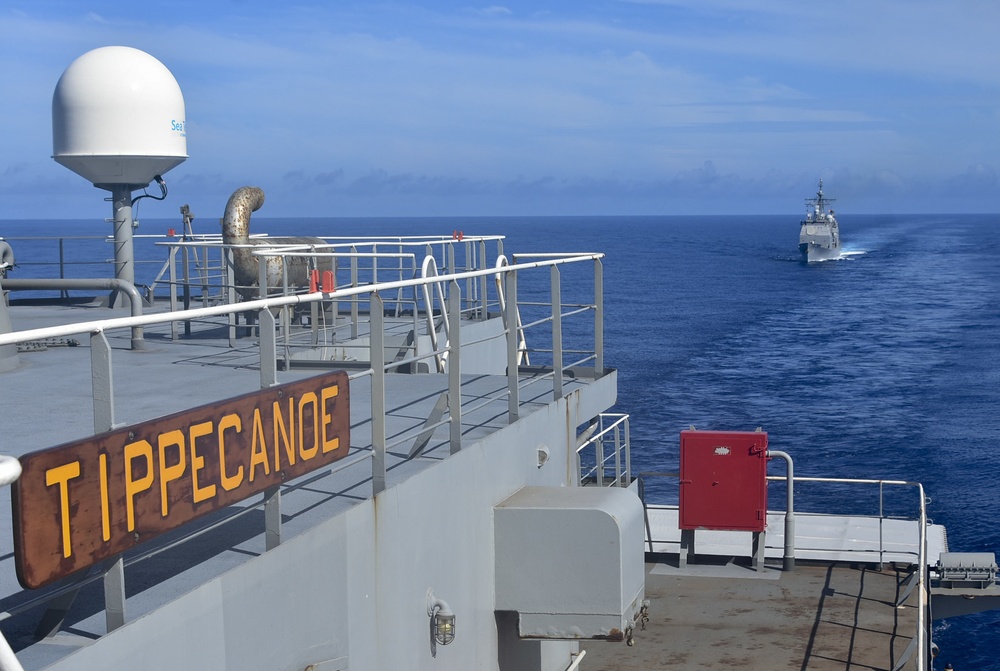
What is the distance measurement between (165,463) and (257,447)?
62cm

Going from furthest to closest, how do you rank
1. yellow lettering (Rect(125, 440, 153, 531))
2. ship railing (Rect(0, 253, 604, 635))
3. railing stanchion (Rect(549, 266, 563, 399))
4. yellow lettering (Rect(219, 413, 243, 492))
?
1. railing stanchion (Rect(549, 266, 563, 399))
2. yellow lettering (Rect(219, 413, 243, 492))
3. yellow lettering (Rect(125, 440, 153, 531))
4. ship railing (Rect(0, 253, 604, 635))

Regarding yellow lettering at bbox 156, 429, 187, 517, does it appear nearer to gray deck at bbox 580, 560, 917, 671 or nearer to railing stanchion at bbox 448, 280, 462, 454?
railing stanchion at bbox 448, 280, 462, 454

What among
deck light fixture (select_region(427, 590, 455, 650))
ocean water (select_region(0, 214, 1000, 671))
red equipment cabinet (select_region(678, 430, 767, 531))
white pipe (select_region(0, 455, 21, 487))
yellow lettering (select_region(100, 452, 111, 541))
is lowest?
ocean water (select_region(0, 214, 1000, 671))

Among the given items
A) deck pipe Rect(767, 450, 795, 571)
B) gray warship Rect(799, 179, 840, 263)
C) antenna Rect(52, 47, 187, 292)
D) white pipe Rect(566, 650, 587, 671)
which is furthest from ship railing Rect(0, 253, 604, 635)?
gray warship Rect(799, 179, 840, 263)

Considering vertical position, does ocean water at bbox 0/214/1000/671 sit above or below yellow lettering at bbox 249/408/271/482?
below

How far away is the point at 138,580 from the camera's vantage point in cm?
454

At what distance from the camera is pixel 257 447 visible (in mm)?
4355

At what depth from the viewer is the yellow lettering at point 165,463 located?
375cm

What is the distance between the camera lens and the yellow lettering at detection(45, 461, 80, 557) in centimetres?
325

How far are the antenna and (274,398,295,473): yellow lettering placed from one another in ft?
38.1

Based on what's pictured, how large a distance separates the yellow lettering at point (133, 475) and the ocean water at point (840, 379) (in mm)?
21575

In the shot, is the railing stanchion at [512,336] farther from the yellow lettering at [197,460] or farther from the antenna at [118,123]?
the antenna at [118,123]

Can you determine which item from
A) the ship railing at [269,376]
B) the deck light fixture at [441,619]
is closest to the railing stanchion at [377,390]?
the ship railing at [269,376]

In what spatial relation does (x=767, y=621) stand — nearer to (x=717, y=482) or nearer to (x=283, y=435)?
(x=717, y=482)
